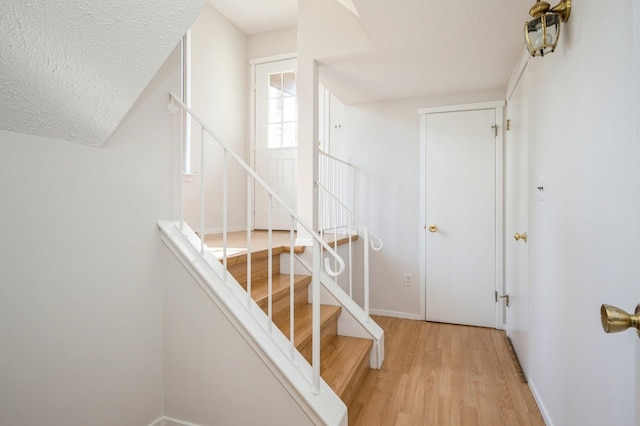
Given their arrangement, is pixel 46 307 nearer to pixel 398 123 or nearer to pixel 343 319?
pixel 343 319

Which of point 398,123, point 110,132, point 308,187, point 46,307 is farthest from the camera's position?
point 398,123

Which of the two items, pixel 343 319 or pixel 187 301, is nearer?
pixel 187 301

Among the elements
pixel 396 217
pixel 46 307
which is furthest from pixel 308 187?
pixel 46 307

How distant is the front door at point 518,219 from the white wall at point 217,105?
278 cm

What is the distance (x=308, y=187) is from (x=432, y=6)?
137 centimetres

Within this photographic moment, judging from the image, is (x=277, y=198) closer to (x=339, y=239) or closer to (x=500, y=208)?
(x=339, y=239)

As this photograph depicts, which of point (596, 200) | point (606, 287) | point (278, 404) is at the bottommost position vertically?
point (278, 404)

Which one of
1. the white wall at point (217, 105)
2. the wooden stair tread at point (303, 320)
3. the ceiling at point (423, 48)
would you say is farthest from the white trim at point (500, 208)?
the white wall at point (217, 105)

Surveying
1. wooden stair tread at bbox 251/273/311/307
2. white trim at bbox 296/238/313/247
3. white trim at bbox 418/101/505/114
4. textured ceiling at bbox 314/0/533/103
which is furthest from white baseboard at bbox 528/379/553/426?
white trim at bbox 418/101/505/114

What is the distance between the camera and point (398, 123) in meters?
3.36

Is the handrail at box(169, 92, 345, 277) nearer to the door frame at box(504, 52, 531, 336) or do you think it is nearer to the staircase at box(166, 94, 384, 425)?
the staircase at box(166, 94, 384, 425)

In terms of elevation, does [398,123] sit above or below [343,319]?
Answer: above

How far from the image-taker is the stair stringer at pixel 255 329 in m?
1.39

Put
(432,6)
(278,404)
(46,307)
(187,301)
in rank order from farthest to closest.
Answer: (432,6) → (187,301) → (278,404) → (46,307)
